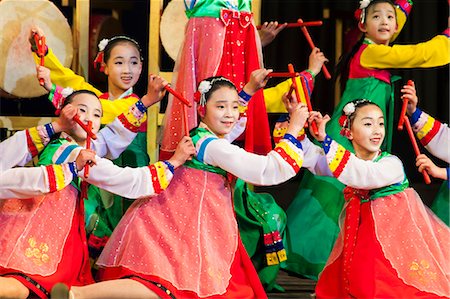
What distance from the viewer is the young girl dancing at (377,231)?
333 cm

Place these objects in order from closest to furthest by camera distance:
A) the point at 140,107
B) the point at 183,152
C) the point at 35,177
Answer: the point at 35,177
the point at 183,152
the point at 140,107

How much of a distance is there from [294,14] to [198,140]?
7.49 ft

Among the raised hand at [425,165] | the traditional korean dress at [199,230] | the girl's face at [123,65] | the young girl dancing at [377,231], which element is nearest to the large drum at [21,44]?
the girl's face at [123,65]

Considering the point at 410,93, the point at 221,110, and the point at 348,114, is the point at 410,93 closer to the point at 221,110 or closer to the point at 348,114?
the point at 348,114

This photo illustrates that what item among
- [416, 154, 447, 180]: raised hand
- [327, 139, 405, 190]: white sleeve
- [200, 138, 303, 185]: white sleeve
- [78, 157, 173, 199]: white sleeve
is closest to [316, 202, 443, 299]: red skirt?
[327, 139, 405, 190]: white sleeve

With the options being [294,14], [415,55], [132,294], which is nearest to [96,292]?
[132,294]

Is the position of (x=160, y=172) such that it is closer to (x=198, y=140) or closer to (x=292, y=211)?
(x=198, y=140)

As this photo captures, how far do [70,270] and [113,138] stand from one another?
1.98 ft

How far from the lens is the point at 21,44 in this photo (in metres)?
4.34

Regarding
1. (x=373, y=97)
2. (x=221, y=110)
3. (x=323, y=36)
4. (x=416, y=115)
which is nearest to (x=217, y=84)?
(x=221, y=110)

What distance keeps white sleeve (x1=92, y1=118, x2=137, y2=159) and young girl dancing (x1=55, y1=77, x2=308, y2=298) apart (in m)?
0.34

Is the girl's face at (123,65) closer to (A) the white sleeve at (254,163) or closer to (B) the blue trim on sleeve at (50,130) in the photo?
(B) the blue trim on sleeve at (50,130)

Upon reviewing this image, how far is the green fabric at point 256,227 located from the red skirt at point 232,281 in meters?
0.33

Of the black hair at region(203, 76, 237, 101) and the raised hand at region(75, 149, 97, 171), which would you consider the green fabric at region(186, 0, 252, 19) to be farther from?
the raised hand at region(75, 149, 97, 171)
